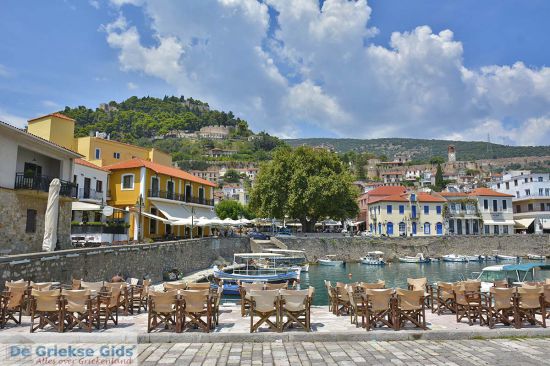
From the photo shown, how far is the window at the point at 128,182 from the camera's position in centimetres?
3766

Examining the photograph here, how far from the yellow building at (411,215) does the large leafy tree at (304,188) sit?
10.8 meters

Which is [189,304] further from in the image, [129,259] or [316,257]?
[316,257]

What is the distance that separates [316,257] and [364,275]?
1241cm

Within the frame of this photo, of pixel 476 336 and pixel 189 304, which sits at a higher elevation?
pixel 189 304

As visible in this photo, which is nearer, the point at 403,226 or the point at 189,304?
the point at 189,304

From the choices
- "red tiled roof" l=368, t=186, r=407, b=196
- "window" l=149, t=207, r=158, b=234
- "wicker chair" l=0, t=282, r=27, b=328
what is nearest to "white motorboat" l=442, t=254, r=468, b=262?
"red tiled roof" l=368, t=186, r=407, b=196

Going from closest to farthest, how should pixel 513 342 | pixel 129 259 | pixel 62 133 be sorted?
1. pixel 513 342
2. pixel 129 259
3. pixel 62 133

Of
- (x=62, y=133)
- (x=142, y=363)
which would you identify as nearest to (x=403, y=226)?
(x=62, y=133)

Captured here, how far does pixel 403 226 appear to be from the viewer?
62.3 metres

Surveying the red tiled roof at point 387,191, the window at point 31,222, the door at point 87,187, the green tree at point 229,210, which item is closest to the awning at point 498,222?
the red tiled roof at point 387,191

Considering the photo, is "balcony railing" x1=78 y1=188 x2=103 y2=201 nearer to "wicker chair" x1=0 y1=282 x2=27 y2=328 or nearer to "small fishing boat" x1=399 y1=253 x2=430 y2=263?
"wicker chair" x1=0 y1=282 x2=27 y2=328

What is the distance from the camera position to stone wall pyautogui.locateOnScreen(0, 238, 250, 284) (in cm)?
1390

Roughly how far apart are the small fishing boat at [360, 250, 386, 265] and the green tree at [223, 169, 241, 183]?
12403 centimetres

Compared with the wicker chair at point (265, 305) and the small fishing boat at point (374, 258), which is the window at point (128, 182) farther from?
the wicker chair at point (265, 305)
